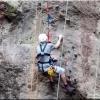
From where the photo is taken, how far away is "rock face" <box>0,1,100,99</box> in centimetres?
1423

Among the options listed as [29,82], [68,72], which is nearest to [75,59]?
[68,72]

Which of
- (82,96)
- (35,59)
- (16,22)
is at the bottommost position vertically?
(82,96)

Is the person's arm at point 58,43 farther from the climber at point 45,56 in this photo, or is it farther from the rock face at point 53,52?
the rock face at point 53,52

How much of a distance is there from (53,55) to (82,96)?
1511mm

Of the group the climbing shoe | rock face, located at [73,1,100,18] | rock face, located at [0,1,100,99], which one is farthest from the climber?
rock face, located at [73,1,100,18]

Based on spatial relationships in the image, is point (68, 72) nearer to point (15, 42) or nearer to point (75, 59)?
point (75, 59)

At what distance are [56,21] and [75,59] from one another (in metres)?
1.33

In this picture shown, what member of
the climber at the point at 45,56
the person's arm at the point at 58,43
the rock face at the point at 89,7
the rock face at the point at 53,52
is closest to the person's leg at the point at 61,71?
the climber at the point at 45,56

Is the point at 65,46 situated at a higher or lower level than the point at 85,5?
lower

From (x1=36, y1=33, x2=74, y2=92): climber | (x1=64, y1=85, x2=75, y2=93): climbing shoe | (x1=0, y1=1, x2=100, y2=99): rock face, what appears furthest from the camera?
(x1=0, y1=1, x2=100, y2=99): rock face

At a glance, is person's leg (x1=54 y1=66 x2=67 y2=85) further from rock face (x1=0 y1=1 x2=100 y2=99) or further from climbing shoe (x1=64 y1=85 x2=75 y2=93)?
rock face (x1=0 y1=1 x2=100 y2=99)

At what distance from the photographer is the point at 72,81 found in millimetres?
14281

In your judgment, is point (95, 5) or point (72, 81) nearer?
point (72, 81)

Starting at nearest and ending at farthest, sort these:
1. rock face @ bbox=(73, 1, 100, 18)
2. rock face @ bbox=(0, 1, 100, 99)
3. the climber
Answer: the climber
rock face @ bbox=(0, 1, 100, 99)
rock face @ bbox=(73, 1, 100, 18)
